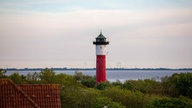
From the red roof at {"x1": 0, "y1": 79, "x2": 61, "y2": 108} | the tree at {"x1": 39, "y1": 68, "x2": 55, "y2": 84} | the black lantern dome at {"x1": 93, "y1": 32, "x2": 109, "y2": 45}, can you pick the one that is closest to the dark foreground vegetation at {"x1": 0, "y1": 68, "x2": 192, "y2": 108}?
the tree at {"x1": 39, "y1": 68, "x2": 55, "y2": 84}

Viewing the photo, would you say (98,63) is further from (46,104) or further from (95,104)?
(46,104)

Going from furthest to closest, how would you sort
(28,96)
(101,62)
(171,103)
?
(101,62), (171,103), (28,96)

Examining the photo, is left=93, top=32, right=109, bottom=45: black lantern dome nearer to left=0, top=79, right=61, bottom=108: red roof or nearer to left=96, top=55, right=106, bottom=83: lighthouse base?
left=96, top=55, right=106, bottom=83: lighthouse base

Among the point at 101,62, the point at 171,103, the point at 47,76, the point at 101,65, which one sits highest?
the point at 101,62

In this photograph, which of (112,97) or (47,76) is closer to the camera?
(112,97)

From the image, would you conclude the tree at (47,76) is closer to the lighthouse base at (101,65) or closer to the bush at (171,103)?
the lighthouse base at (101,65)

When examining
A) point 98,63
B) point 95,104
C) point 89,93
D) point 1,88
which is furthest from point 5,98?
point 98,63

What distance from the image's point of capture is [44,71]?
205ft

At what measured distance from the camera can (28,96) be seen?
22.9m

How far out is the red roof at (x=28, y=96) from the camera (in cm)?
2247

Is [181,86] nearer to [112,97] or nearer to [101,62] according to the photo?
[101,62]

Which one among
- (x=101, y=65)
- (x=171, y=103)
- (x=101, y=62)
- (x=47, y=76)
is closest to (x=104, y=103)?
(x=171, y=103)

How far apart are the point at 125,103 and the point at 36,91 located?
27798 millimetres

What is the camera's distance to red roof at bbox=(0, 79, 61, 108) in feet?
73.7
